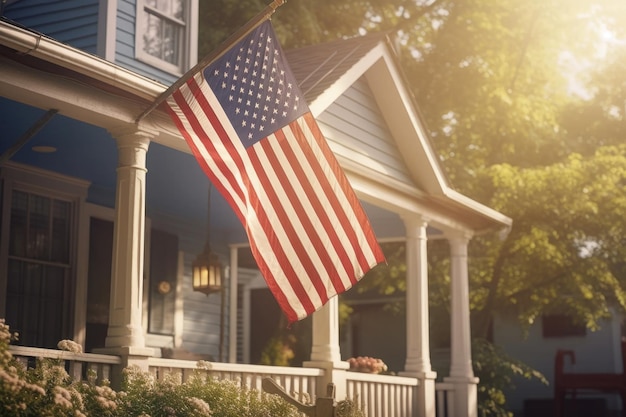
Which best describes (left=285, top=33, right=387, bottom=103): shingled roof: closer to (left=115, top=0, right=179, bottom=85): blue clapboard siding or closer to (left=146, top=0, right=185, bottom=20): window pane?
(left=146, top=0, right=185, bottom=20): window pane

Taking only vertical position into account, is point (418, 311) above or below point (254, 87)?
below

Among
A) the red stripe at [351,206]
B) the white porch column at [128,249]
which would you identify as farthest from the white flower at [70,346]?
the red stripe at [351,206]

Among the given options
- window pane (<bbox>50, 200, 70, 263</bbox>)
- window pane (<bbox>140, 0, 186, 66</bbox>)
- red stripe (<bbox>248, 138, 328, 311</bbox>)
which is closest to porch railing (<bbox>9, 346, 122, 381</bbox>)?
red stripe (<bbox>248, 138, 328, 311</bbox>)

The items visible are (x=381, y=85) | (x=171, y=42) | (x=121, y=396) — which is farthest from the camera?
(x=381, y=85)

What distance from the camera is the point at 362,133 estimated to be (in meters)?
14.1

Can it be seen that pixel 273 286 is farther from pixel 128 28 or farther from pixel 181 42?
pixel 181 42

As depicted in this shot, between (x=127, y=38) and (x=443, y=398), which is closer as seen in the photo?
(x=127, y=38)

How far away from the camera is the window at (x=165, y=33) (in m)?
12.5

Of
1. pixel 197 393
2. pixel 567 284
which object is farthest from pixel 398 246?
pixel 197 393

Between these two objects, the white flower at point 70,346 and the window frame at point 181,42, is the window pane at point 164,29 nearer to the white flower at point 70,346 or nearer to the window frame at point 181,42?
the window frame at point 181,42

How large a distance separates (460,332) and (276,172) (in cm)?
748

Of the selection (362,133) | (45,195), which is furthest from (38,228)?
(362,133)

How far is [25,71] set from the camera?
9.13 meters

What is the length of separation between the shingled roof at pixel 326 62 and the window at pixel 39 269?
3450 millimetres
